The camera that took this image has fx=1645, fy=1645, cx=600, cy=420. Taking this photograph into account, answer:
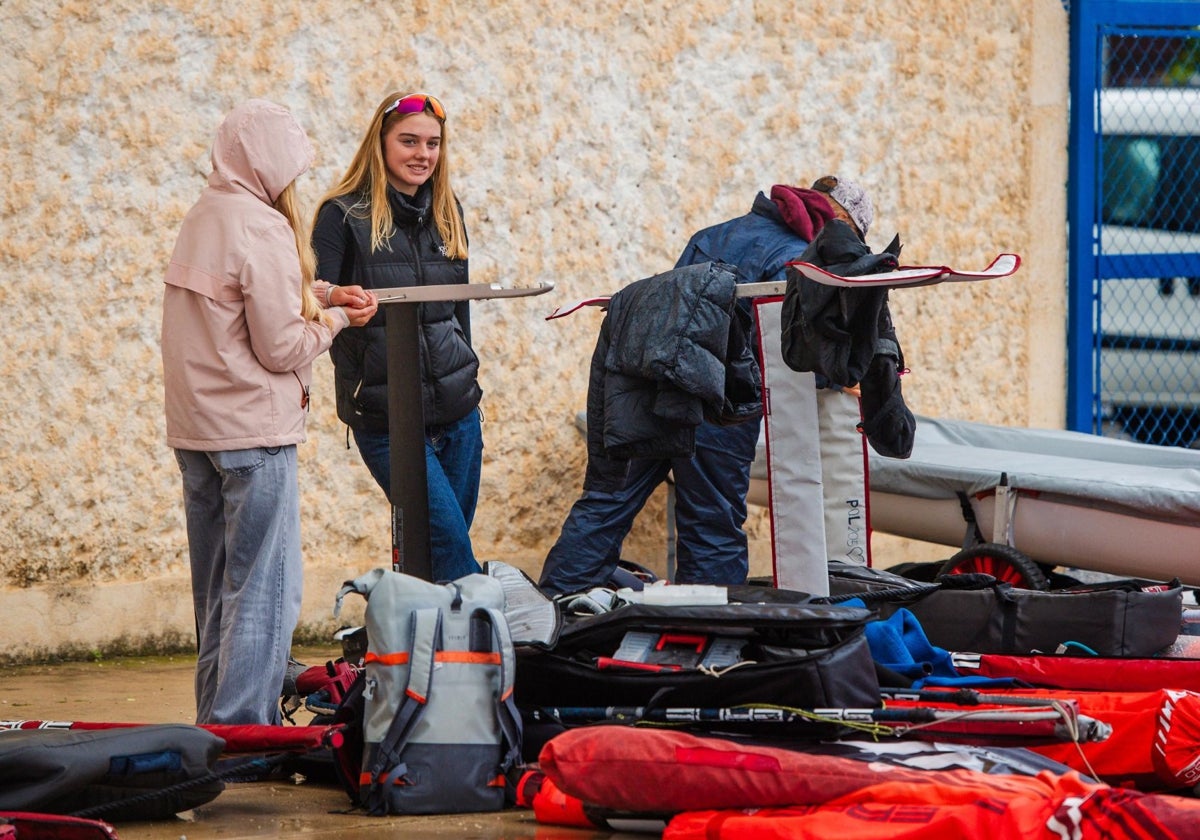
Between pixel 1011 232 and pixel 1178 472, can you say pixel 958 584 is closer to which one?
pixel 1178 472

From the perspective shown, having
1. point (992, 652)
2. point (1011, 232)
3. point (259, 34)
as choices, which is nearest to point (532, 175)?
point (259, 34)

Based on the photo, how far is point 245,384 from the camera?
12.1 feet

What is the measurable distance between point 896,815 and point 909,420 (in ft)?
5.84

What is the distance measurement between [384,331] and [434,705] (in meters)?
1.56

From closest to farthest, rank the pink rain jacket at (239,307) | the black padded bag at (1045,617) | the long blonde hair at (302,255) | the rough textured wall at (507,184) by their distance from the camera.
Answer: the pink rain jacket at (239,307) → the long blonde hair at (302,255) → the black padded bag at (1045,617) → the rough textured wall at (507,184)

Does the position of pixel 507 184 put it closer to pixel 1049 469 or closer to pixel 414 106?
pixel 414 106

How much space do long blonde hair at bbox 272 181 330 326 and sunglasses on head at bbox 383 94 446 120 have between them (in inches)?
28.7

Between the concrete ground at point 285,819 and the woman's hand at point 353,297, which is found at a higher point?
the woman's hand at point 353,297

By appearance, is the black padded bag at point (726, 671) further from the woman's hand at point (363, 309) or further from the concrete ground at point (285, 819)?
the woman's hand at point (363, 309)

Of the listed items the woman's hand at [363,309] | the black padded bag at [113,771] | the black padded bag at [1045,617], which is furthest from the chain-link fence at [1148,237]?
the black padded bag at [113,771]

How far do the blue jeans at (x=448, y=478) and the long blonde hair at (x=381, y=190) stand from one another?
0.51 m

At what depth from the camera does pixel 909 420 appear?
4.28 m

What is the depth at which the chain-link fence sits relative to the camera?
806 centimetres

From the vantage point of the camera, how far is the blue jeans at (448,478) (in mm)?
4512
